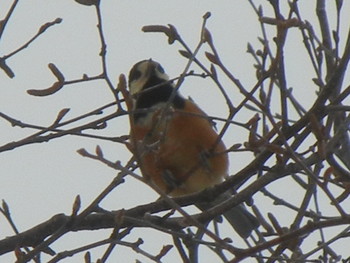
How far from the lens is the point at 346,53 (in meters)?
2.46

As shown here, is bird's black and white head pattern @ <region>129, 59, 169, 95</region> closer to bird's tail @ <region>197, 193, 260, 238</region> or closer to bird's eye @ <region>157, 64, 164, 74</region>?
bird's eye @ <region>157, 64, 164, 74</region>

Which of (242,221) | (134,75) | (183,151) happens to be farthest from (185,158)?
(134,75)

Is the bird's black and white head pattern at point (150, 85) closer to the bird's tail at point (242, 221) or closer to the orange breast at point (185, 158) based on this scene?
the orange breast at point (185, 158)

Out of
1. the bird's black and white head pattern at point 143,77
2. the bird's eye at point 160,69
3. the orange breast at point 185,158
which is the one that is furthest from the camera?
the bird's eye at point 160,69

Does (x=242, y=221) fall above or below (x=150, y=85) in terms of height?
below

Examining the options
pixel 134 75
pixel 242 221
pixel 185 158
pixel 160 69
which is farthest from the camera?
pixel 160 69

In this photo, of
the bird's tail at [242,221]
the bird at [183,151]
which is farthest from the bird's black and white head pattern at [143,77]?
the bird's tail at [242,221]

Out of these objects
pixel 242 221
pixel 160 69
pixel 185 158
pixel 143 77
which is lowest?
pixel 242 221

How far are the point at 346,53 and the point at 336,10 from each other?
24 cm

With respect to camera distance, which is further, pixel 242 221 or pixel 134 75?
pixel 134 75

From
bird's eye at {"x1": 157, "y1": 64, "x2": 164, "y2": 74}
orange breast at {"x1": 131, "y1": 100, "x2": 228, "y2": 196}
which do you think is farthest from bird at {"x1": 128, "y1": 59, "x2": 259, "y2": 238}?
bird's eye at {"x1": 157, "y1": 64, "x2": 164, "y2": 74}

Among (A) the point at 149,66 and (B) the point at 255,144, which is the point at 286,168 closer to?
(B) the point at 255,144

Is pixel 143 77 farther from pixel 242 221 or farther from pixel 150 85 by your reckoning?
pixel 242 221

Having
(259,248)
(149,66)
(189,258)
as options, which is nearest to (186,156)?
(149,66)
